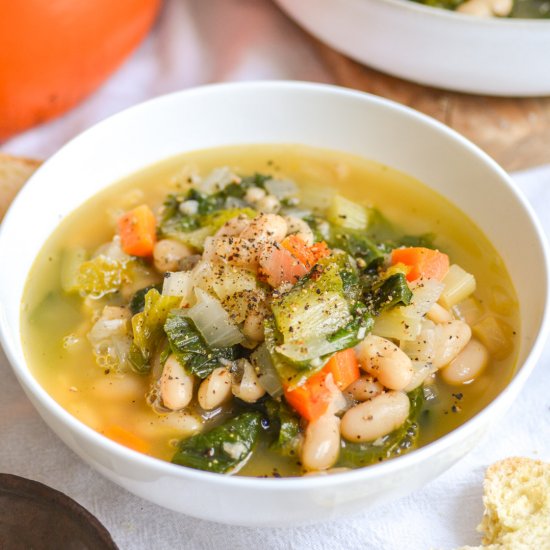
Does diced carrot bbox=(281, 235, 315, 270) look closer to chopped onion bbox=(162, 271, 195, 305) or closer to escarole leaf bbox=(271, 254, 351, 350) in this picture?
escarole leaf bbox=(271, 254, 351, 350)

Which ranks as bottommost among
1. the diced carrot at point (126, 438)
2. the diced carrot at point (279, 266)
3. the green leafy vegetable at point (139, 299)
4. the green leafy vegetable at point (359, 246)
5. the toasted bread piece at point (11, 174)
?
the diced carrot at point (126, 438)

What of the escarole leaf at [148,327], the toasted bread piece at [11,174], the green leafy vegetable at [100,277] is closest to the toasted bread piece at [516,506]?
the escarole leaf at [148,327]

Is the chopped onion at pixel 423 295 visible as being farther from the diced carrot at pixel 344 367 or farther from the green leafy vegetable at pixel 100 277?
the green leafy vegetable at pixel 100 277

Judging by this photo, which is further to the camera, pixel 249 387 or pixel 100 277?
pixel 100 277

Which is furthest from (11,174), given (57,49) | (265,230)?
(265,230)

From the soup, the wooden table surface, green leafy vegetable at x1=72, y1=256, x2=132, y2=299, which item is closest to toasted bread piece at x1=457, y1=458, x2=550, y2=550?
the soup

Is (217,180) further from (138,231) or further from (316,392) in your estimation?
(316,392)
